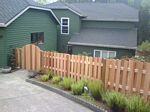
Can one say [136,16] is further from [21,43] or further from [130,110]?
[130,110]

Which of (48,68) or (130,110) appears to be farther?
(48,68)

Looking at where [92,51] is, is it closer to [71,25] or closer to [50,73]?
[71,25]

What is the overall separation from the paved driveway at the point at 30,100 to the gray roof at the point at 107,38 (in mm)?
11209

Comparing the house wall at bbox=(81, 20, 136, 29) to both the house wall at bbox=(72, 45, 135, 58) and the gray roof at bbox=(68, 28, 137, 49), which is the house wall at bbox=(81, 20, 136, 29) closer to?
the gray roof at bbox=(68, 28, 137, 49)

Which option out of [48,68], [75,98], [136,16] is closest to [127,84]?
[75,98]

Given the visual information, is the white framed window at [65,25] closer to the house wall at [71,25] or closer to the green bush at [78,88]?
the house wall at [71,25]

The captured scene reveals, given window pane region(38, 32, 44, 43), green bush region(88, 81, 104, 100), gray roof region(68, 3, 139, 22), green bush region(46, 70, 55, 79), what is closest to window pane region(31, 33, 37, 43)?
window pane region(38, 32, 44, 43)

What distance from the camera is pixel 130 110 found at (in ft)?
24.3

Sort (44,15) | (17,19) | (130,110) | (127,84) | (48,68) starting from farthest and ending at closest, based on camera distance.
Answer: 1. (44,15)
2. (17,19)
3. (48,68)
4. (127,84)
5. (130,110)

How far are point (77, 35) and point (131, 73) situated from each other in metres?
15.6

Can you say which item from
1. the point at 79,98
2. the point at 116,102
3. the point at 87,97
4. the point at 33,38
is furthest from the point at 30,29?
the point at 116,102

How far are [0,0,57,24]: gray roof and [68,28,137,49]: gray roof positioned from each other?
6650 millimetres

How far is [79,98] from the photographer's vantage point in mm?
9188

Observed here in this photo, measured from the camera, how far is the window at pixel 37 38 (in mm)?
19531
